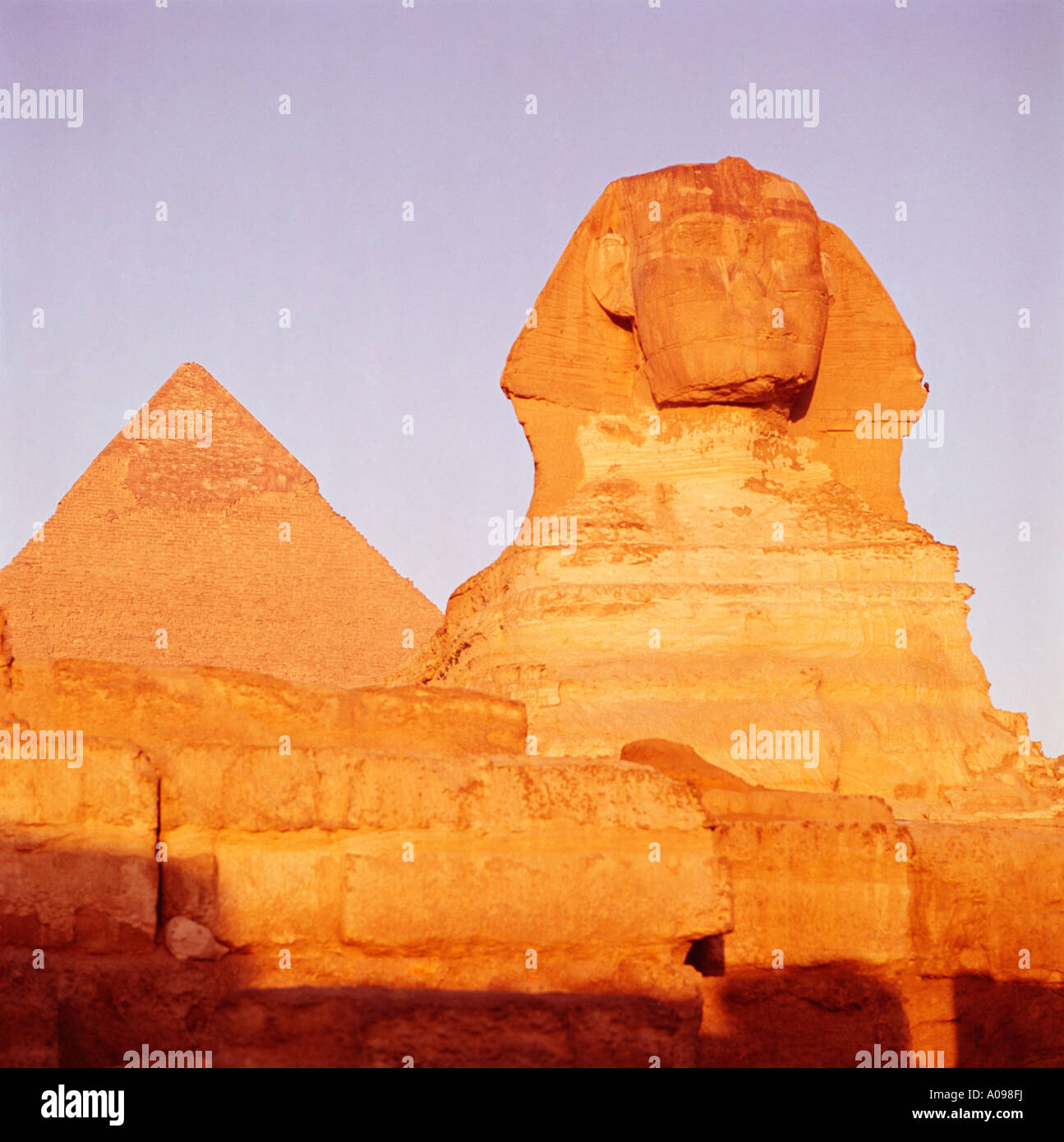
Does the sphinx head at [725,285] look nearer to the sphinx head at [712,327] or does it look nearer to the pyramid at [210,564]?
the sphinx head at [712,327]

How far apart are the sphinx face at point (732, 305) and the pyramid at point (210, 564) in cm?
8086

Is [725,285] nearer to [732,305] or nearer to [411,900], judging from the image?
[732,305]

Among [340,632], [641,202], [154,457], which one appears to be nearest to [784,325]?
[641,202]

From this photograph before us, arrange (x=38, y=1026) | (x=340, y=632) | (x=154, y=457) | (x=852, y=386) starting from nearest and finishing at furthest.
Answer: (x=38, y=1026) → (x=852, y=386) → (x=340, y=632) → (x=154, y=457)

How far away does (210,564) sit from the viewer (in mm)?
102500

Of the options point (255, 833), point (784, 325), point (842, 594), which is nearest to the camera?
point (255, 833)

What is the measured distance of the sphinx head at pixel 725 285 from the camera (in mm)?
11664

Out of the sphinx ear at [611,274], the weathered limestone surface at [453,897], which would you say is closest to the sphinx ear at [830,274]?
the sphinx ear at [611,274]

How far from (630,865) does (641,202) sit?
30.2 feet

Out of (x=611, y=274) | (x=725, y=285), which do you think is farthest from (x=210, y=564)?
(x=725, y=285)

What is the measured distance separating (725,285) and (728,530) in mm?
1718

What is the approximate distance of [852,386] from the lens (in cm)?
1303

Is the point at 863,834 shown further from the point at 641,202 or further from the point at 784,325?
the point at 641,202

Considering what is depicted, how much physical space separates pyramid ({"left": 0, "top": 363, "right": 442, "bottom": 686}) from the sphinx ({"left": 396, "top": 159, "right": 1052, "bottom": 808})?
80069 millimetres
